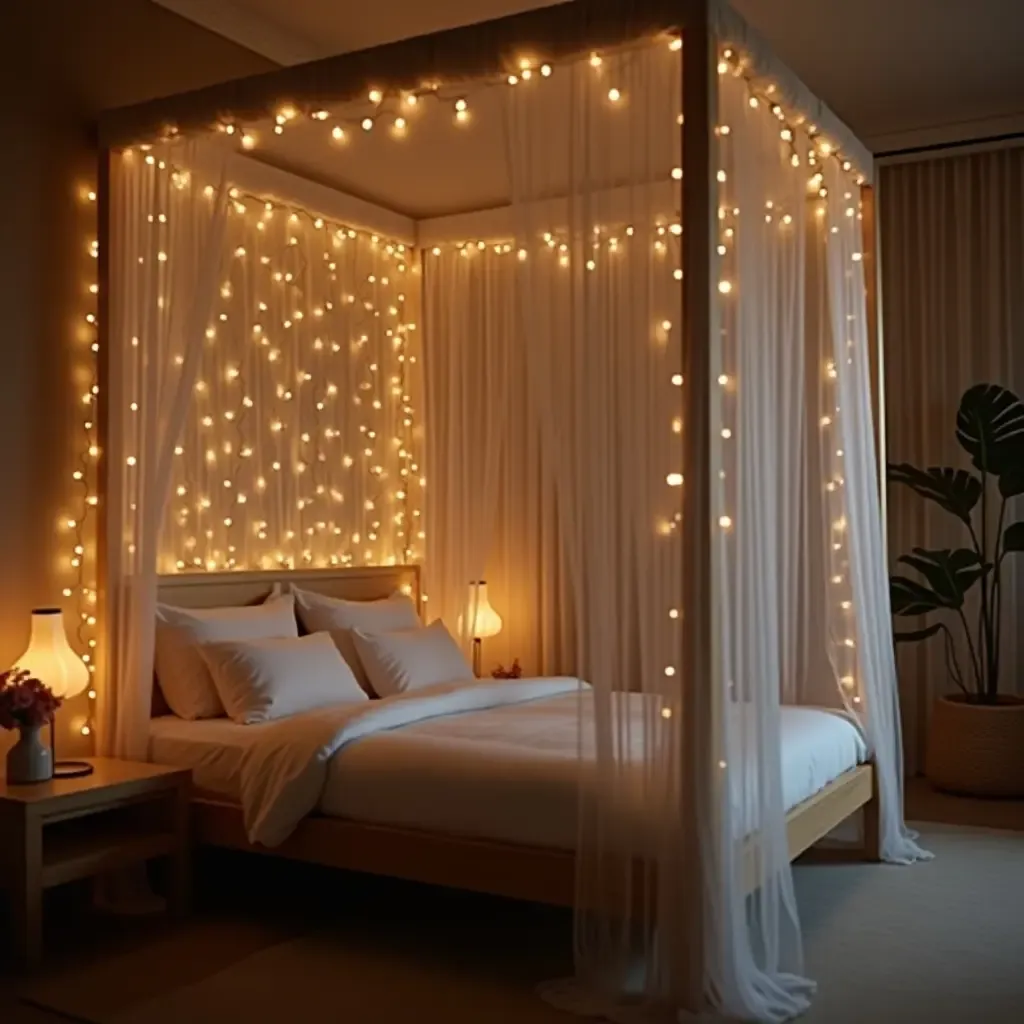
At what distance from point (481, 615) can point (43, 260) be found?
2.54 metres

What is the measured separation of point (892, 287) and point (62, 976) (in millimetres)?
4938

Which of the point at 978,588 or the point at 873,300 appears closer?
the point at 873,300

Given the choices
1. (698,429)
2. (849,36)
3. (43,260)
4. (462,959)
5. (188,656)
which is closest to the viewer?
(698,429)

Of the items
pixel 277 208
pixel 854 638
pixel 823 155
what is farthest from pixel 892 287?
pixel 277 208

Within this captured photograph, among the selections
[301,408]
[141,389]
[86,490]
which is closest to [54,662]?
[86,490]

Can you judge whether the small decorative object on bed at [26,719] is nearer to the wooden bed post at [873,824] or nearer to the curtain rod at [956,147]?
the wooden bed post at [873,824]

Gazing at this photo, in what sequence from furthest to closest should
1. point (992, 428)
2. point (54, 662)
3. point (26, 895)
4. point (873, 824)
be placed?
point (992, 428) → point (873, 824) → point (54, 662) → point (26, 895)

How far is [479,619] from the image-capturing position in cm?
580

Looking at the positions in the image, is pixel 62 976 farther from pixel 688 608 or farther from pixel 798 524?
pixel 798 524

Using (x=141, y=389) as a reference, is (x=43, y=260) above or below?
above

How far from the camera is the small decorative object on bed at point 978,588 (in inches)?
220

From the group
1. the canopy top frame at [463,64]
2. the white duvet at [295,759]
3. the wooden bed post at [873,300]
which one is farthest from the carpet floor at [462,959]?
the canopy top frame at [463,64]

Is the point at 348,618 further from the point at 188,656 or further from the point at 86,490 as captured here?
the point at 86,490

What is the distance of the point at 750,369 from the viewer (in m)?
3.41
